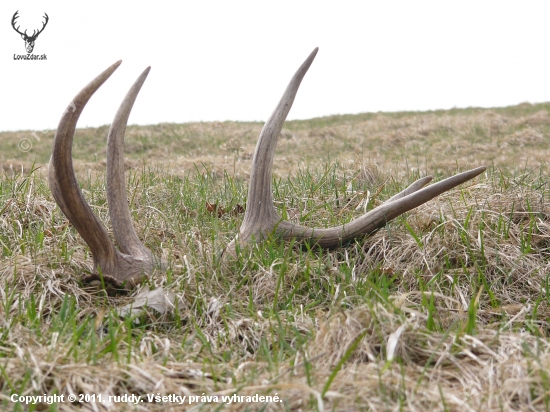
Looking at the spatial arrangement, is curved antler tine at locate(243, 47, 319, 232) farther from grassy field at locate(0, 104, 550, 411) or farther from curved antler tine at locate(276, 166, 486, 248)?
grassy field at locate(0, 104, 550, 411)

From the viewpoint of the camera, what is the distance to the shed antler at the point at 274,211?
2.90 meters

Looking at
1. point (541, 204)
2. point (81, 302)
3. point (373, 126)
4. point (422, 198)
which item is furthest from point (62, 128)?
point (373, 126)

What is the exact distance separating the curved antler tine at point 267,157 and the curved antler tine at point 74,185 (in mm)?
792

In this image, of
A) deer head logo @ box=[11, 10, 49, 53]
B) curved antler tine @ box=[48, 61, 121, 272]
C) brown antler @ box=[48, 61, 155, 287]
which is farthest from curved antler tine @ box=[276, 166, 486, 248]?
deer head logo @ box=[11, 10, 49, 53]

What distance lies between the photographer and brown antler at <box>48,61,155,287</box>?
2.32 m

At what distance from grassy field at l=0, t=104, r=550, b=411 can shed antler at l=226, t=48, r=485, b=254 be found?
9cm

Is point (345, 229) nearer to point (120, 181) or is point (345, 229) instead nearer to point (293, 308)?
point (293, 308)

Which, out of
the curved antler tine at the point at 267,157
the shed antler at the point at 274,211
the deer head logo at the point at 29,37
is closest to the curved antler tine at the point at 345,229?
the shed antler at the point at 274,211

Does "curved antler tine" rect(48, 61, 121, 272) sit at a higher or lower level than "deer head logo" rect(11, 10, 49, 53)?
lower

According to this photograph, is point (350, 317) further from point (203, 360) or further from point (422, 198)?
point (422, 198)

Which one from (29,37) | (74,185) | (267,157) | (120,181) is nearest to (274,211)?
(267,157)

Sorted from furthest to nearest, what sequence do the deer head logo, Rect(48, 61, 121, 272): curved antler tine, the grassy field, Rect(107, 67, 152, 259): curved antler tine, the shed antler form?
the deer head logo → the shed antler → Rect(107, 67, 152, 259): curved antler tine → Rect(48, 61, 121, 272): curved antler tine → the grassy field

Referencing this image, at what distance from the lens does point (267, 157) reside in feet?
9.58

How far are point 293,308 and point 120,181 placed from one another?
3.37 ft
